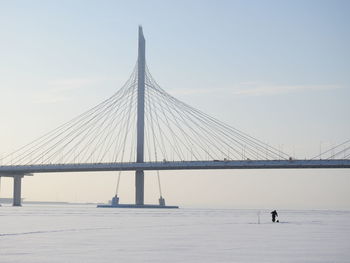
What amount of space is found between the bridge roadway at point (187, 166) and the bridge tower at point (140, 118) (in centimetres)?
193

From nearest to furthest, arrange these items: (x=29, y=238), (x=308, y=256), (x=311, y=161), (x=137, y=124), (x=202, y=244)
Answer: (x=308, y=256), (x=202, y=244), (x=29, y=238), (x=311, y=161), (x=137, y=124)

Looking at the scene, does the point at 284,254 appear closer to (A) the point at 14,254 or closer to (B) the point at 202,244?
(B) the point at 202,244

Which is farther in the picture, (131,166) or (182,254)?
(131,166)

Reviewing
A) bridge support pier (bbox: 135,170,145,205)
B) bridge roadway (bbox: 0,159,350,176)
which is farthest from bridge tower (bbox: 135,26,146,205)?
bridge roadway (bbox: 0,159,350,176)

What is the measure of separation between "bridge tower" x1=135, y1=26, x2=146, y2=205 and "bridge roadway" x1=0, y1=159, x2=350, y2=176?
6.34 ft

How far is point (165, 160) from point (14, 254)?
88804 mm

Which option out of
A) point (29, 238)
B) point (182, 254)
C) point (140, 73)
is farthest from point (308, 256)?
point (140, 73)

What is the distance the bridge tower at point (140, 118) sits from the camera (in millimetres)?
106938

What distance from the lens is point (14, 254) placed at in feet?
65.4

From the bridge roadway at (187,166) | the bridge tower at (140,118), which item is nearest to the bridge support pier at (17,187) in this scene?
the bridge roadway at (187,166)

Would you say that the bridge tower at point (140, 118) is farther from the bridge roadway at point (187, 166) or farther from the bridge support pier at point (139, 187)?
the bridge roadway at point (187, 166)

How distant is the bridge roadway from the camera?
10119cm

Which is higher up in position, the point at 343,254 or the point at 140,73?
the point at 140,73

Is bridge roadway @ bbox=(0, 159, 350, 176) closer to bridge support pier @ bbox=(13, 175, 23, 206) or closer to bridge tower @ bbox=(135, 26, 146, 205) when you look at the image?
bridge tower @ bbox=(135, 26, 146, 205)
